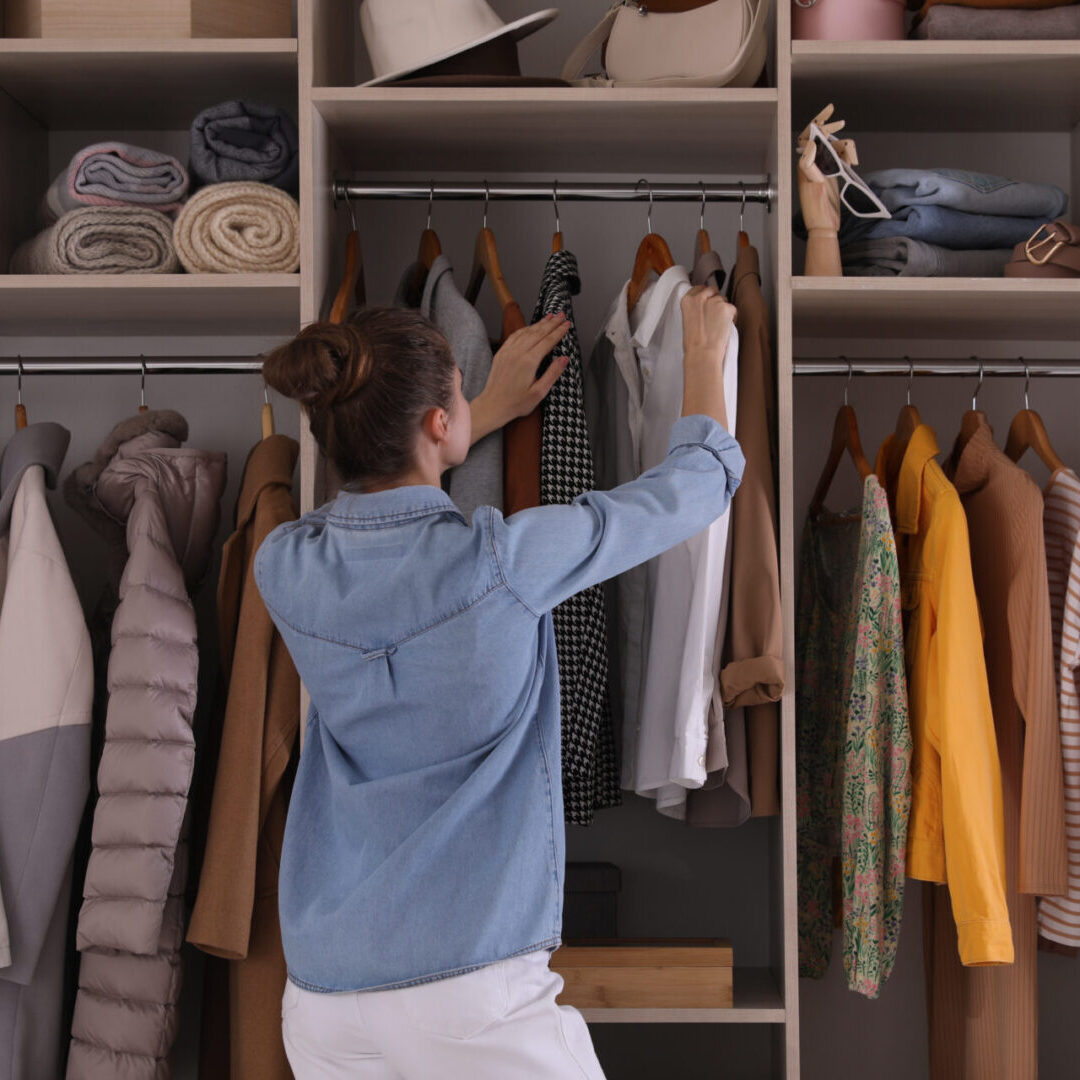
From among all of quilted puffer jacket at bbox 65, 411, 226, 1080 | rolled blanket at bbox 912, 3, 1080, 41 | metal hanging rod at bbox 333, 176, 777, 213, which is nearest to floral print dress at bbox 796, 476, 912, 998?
metal hanging rod at bbox 333, 176, 777, 213

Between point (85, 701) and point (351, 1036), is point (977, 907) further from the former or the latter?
point (85, 701)

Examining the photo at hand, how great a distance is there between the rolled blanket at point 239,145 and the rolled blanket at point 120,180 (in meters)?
0.05

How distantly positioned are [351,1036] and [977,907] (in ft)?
3.11

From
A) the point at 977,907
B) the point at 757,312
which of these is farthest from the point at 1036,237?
the point at 977,907

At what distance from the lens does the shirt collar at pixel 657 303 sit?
6.39 feet

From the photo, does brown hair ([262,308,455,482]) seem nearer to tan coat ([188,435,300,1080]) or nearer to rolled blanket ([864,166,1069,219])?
tan coat ([188,435,300,1080])

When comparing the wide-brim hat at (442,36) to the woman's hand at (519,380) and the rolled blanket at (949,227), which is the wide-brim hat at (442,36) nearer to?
the woman's hand at (519,380)

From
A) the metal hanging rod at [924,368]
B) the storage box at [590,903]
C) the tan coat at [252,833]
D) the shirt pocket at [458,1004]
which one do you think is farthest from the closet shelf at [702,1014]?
the metal hanging rod at [924,368]

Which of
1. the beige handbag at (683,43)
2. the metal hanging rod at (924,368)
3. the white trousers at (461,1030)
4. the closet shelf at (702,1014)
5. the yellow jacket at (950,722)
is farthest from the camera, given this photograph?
the metal hanging rod at (924,368)

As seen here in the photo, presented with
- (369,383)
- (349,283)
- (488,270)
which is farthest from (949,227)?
(369,383)

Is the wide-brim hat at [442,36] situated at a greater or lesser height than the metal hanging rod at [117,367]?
greater

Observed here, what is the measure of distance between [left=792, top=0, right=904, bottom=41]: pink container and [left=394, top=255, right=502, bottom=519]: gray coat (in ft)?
2.36

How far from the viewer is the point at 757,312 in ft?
6.35

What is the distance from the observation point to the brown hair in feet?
4.36
